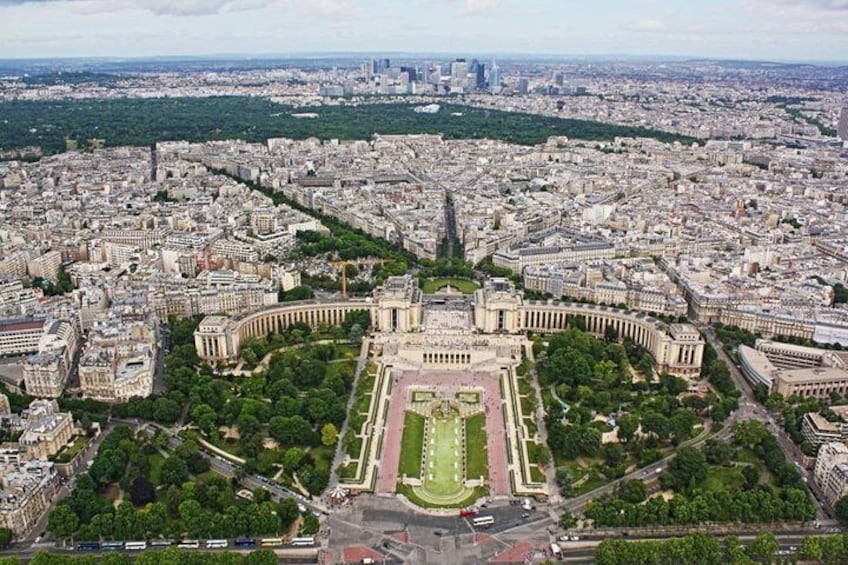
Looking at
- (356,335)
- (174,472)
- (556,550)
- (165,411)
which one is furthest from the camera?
(356,335)

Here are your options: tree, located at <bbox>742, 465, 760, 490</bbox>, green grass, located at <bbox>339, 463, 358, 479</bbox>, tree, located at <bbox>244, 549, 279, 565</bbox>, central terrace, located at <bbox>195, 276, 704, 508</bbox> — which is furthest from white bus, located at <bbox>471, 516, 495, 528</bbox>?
tree, located at <bbox>742, 465, 760, 490</bbox>

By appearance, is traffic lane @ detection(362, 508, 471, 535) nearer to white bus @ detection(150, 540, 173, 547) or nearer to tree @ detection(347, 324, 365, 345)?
white bus @ detection(150, 540, 173, 547)

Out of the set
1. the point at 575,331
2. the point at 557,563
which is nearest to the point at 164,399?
the point at 557,563

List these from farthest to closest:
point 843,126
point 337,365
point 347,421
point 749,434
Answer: point 843,126, point 337,365, point 347,421, point 749,434

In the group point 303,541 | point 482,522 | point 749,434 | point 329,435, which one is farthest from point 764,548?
point 329,435

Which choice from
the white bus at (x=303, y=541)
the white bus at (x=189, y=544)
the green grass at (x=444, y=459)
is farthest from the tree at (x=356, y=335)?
the white bus at (x=189, y=544)

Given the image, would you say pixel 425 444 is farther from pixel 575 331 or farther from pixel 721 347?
pixel 721 347

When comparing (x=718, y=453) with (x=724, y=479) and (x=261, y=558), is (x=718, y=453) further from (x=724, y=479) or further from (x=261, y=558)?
(x=261, y=558)
